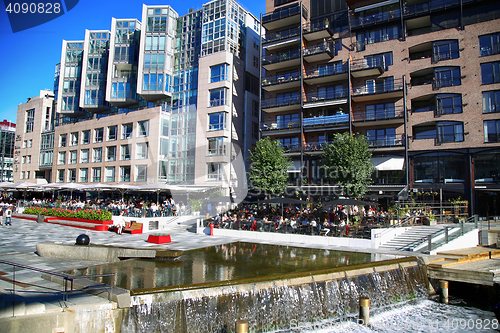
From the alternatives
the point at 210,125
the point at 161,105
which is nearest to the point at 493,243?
the point at 210,125

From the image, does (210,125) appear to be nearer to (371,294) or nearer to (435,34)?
(435,34)

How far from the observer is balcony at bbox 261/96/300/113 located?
35.2m

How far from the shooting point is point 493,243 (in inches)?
766

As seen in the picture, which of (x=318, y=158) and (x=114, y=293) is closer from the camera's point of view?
(x=114, y=293)

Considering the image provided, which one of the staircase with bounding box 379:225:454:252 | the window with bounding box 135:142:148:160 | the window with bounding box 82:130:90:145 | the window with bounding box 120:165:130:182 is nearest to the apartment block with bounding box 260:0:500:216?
the staircase with bounding box 379:225:454:252

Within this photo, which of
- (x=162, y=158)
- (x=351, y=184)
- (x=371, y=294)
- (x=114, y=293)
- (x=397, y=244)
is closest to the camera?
(x=114, y=293)

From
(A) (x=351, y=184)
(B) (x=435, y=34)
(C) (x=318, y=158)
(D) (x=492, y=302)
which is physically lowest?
(D) (x=492, y=302)

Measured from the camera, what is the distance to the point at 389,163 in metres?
30.4


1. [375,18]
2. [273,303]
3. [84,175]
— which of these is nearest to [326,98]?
[375,18]

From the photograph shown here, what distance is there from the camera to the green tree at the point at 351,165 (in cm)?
2641

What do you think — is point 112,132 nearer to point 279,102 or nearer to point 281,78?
point 279,102

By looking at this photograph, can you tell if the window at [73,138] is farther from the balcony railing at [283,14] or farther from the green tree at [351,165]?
the green tree at [351,165]

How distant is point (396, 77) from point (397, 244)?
19515 mm

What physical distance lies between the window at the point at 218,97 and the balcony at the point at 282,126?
5917 millimetres
